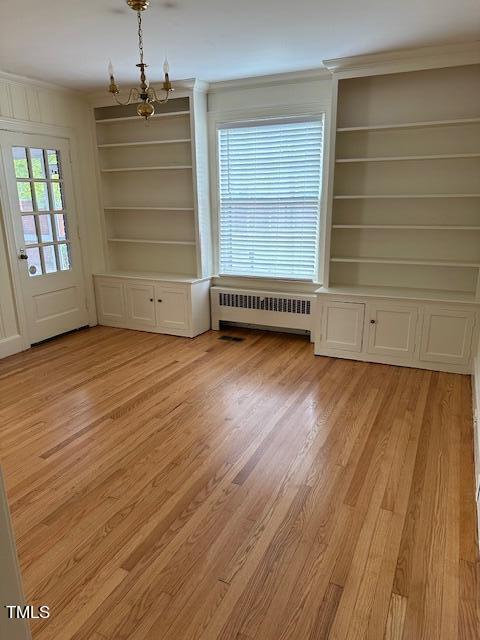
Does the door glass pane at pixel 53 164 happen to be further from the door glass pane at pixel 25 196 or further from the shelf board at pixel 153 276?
the shelf board at pixel 153 276

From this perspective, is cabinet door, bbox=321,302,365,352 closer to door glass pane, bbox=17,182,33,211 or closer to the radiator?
the radiator

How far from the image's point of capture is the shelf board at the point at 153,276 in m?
4.92

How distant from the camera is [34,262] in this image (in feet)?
15.2

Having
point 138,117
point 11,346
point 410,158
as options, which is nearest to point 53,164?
point 138,117

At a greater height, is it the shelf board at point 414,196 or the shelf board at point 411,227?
the shelf board at point 414,196

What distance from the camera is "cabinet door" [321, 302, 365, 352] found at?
408 centimetres

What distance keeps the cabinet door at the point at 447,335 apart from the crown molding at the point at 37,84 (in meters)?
4.42

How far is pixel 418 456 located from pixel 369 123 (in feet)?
10.2

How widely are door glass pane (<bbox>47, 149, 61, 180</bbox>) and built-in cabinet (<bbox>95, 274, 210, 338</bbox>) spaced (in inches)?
49.5

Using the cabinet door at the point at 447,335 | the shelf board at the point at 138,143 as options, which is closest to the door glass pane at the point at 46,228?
the shelf board at the point at 138,143

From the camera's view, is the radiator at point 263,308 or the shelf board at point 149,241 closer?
the radiator at point 263,308

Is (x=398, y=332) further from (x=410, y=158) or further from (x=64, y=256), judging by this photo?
(x=64, y=256)

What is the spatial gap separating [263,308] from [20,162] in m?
3.00

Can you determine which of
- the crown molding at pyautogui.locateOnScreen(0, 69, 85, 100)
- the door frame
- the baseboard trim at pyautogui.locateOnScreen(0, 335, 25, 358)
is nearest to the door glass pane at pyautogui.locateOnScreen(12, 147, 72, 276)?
the door frame
